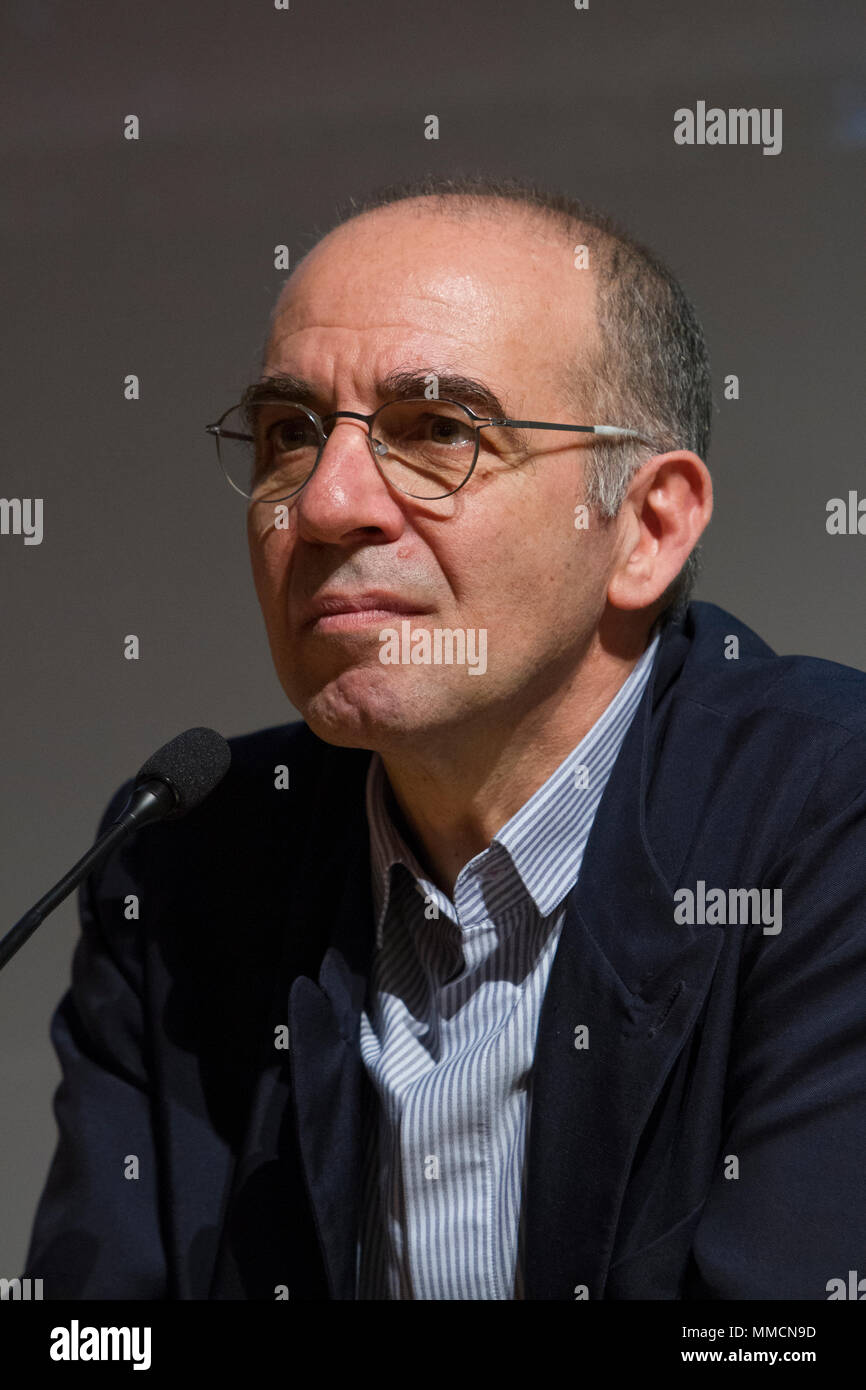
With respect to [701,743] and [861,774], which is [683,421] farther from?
[861,774]

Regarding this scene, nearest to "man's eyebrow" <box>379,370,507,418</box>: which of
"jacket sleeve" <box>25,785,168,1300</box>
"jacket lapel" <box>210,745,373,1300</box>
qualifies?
"jacket lapel" <box>210,745,373,1300</box>

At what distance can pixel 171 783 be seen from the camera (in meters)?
1.16

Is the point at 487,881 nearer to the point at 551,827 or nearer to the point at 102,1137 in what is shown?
the point at 551,827

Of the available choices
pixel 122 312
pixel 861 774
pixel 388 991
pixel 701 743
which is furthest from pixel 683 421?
pixel 122 312

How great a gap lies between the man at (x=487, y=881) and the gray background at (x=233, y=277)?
0.40 metres

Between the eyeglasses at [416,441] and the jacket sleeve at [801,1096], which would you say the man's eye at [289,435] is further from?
the jacket sleeve at [801,1096]

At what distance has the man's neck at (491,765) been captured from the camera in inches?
56.1

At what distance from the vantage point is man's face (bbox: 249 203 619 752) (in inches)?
52.8

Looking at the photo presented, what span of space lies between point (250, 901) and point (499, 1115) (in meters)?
0.43

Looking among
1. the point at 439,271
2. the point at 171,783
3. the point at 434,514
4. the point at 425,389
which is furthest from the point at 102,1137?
the point at 439,271

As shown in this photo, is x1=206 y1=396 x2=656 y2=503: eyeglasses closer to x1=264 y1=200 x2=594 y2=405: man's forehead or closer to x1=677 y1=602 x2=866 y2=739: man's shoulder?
x1=264 y1=200 x2=594 y2=405: man's forehead
